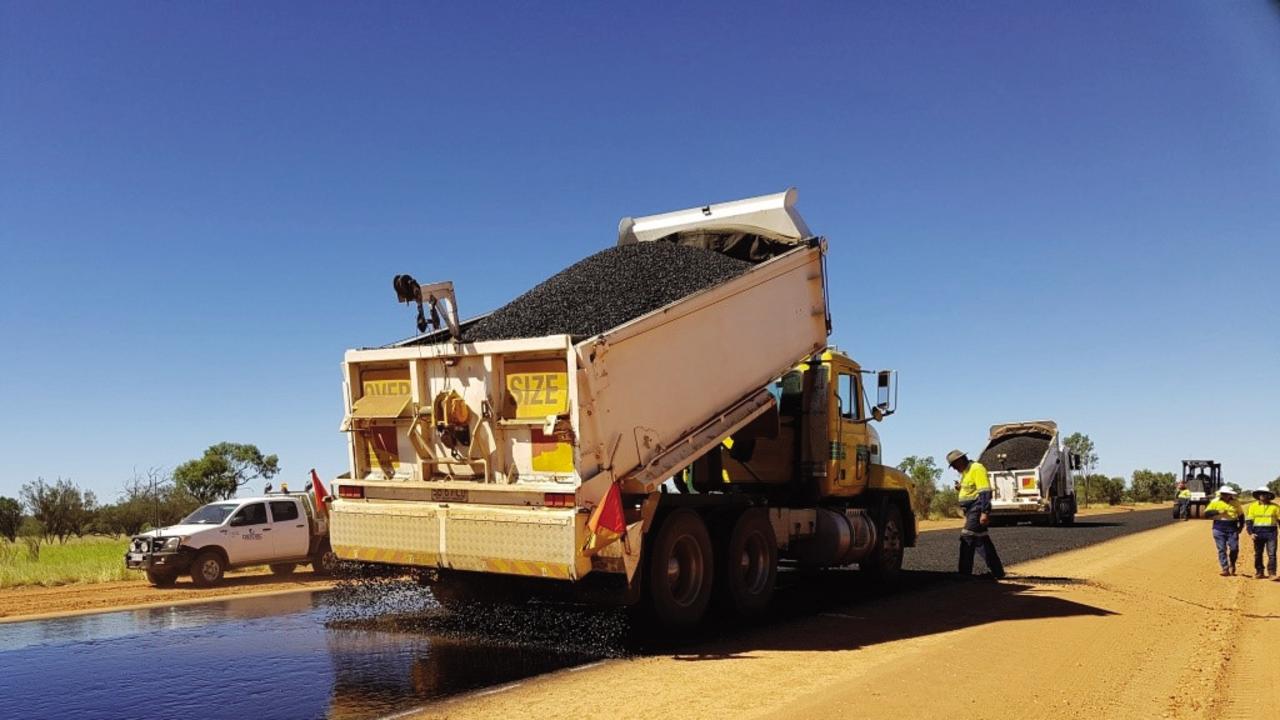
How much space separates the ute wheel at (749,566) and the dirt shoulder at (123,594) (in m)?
7.03

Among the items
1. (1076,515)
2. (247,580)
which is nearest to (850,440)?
(247,580)

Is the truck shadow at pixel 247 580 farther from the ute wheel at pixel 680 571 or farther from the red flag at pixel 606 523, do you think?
the red flag at pixel 606 523

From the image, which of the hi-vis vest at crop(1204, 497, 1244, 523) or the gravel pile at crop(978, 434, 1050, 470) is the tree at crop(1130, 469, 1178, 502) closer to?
the gravel pile at crop(978, 434, 1050, 470)

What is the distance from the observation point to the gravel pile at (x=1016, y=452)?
3045cm

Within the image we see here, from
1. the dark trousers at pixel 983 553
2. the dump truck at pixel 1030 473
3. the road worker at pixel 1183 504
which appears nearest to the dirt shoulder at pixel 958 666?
the dark trousers at pixel 983 553

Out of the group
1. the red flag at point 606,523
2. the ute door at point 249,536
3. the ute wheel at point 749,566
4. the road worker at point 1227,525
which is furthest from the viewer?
the ute door at point 249,536

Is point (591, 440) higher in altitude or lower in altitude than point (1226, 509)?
higher

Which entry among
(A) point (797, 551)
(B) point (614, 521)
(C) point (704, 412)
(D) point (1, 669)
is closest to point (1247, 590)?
(A) point (797, 551)

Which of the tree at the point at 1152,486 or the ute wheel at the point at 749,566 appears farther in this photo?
the tree at the point at 1152,486

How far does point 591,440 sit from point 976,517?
7627 millimetres

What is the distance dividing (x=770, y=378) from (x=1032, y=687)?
4439 mm

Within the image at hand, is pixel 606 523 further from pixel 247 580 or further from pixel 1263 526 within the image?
pixel 1263 526

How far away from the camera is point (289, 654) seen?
8258 millimetres

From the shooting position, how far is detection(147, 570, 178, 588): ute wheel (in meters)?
14.7
